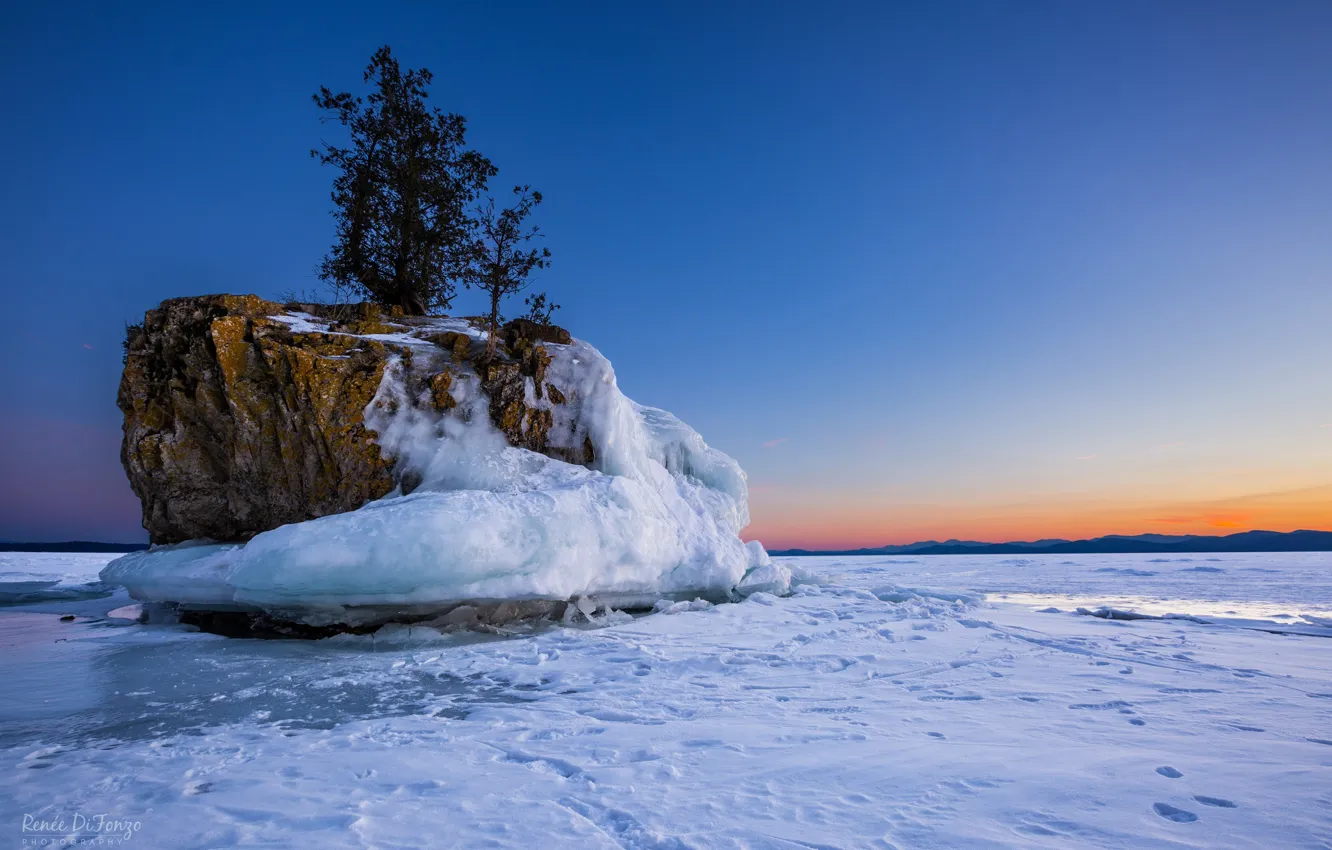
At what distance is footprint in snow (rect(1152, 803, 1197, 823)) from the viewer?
102 inches

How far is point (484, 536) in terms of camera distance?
7.43 metres

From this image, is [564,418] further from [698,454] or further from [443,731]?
[443,731]

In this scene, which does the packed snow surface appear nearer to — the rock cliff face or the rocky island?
the rocky island

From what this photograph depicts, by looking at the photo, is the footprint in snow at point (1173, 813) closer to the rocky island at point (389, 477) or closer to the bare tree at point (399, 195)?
the rocky island at point (389, 477)

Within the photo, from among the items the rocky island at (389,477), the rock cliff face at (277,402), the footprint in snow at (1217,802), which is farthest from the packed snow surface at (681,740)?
the rock cliff face at (277,402)

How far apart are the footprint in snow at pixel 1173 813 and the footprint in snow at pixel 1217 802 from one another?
0.70 feet

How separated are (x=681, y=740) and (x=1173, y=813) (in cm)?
243

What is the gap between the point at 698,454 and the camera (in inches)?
557

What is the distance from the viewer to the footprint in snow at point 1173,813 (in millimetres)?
2596

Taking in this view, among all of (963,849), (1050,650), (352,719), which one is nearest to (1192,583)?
(1050,650)

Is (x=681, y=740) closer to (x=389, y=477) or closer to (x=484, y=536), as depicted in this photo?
(x=484, y=536)

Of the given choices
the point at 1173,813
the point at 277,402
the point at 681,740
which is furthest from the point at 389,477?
the point at 1173,813

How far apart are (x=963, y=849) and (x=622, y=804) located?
56.7 inches

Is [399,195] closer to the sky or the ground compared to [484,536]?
closer to the sky
